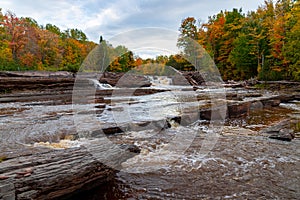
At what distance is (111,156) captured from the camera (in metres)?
2.45

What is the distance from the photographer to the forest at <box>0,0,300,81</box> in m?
20.4

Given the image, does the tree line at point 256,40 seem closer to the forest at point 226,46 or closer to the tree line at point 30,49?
the forest at point 226,46

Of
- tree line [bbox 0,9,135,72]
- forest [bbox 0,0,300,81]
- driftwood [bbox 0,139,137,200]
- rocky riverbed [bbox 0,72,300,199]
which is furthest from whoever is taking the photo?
tree line [bbox 0,9,135,72]

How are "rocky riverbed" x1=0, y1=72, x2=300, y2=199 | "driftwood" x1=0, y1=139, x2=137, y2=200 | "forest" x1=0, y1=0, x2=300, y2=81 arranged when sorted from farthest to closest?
"forest" x1=0, y1=0, x2=300, y2=81 < "rocky riverbed" x1=0, y1=72, x2=300, y2=199 < "driftwood" x1=0, y1=139, x2=137, y2=200

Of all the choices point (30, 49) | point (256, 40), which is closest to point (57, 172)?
point (256, 40)

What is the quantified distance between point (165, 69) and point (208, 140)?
32.1 meters

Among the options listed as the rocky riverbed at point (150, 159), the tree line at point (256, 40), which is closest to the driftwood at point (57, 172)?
the rocky riverbed at point (150, 159)

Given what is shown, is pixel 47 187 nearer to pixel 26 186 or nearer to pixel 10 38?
pixel 26 186

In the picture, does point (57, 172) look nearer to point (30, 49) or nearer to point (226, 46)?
point (226, 46)

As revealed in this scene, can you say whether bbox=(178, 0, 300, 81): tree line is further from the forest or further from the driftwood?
the driftwood

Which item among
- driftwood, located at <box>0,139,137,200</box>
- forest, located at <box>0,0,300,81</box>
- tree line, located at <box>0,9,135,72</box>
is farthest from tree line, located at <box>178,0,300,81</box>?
driftwood, located at <box>0,139,137,200</box>

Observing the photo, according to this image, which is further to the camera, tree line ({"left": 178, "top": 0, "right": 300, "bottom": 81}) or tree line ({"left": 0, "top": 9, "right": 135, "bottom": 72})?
tree line ({"left": 0, "top": 9, "right": 135, "bottom": 72})

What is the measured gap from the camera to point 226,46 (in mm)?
35469

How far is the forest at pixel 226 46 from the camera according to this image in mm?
20438
